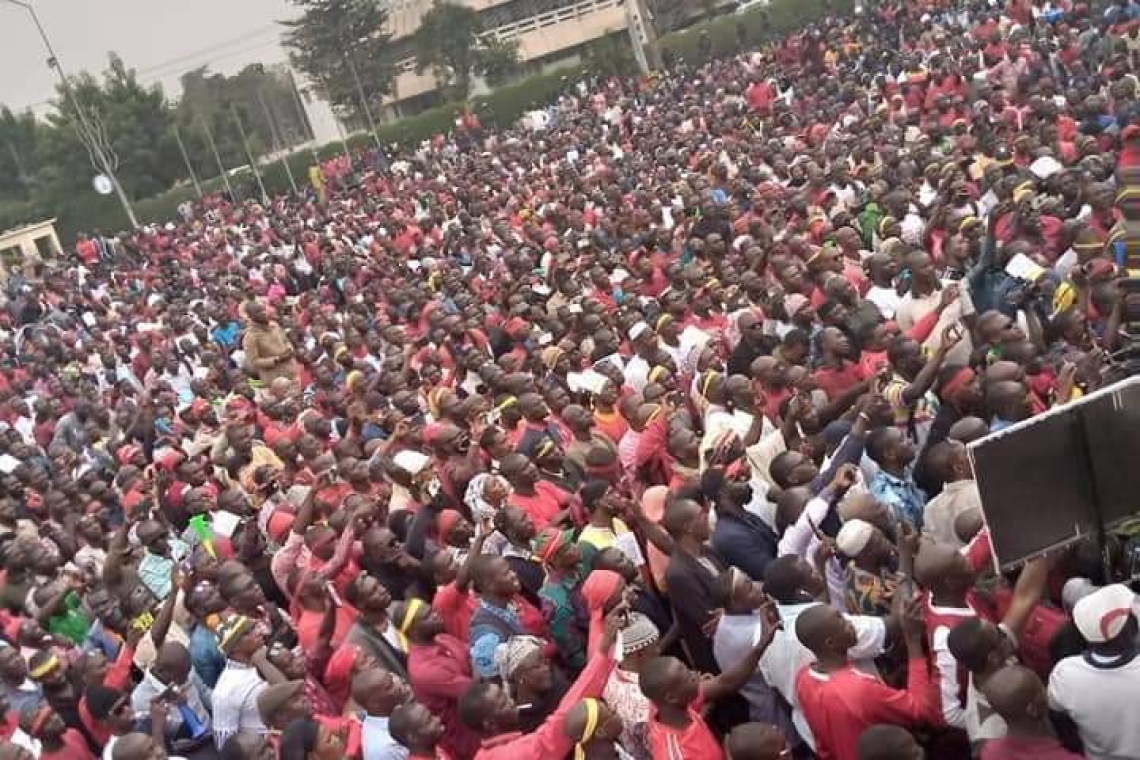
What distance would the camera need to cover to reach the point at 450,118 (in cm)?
3662

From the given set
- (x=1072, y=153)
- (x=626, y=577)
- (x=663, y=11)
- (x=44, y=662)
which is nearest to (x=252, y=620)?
(x=44, y=662)

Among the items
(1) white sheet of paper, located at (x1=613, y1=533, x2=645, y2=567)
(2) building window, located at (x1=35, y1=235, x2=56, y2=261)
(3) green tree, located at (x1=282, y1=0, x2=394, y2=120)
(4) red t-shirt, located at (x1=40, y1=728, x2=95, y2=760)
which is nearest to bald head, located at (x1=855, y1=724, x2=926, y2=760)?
(1) white sheet of paper, located at (x1=613, y1=533, x2=645, y2=567)

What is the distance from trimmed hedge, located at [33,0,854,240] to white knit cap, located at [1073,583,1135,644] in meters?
30.5

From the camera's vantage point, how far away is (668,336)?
312 inches

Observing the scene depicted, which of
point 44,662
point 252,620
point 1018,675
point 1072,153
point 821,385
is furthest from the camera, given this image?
point 1072,153

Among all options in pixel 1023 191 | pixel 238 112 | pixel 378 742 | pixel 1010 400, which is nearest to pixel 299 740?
pixel 378 742

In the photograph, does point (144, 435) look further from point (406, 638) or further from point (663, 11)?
point (663, 11)

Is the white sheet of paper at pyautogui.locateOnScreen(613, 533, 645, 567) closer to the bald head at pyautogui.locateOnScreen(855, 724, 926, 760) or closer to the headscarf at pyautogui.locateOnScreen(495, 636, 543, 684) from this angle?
the headscarf at pyautogui.locateOnScreen(495, 636, 543, 684)

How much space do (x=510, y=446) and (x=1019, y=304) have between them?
10.4ft

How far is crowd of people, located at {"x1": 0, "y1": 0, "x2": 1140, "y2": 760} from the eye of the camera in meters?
3.47

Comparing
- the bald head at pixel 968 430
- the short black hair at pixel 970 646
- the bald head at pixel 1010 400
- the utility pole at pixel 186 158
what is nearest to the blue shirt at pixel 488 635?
the short black hair at pixel 970 646

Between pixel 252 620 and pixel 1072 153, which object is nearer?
pixel 252 620

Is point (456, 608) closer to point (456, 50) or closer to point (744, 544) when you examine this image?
point (744, 544)

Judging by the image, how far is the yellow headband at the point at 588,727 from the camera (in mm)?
3393
